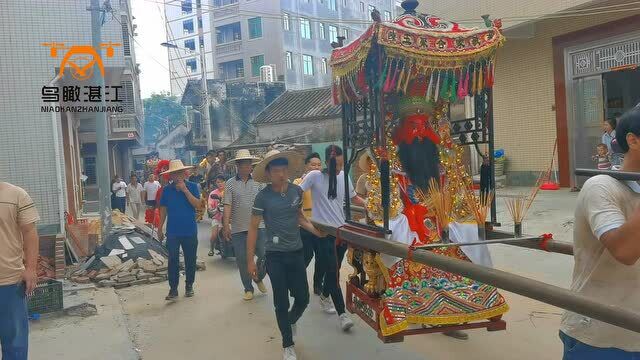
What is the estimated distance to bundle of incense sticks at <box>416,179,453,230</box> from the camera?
4.04 meters

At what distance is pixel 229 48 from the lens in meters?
37.7

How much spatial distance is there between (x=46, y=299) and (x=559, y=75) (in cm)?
1097

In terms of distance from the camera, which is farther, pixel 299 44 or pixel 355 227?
pixel 299 44

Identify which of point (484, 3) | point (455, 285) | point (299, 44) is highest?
point (299, 44)

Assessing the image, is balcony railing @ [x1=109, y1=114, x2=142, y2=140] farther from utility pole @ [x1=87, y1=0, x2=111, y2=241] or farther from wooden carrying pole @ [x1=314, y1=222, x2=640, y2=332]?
wooden carrying pole @ [x1=314, y1=222, x2=640, y2=332]

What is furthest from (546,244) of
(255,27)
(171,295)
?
(255,27)

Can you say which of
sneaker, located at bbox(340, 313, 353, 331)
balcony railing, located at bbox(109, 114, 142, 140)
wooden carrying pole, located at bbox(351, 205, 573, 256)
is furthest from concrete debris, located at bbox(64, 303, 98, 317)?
balcony railing, located at bbox(109, 114, 142, 140)

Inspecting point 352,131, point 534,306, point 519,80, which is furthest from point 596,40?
point 352,131

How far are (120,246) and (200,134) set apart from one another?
85.5ft

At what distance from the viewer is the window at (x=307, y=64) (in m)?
36.2

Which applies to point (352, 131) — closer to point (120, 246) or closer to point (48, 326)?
point (48, 326)

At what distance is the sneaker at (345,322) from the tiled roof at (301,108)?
1603cm

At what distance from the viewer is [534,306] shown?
543cm

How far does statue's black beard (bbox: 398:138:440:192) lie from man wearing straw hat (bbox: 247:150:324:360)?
96 cm
